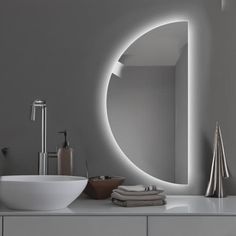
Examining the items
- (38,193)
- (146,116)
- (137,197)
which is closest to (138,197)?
(137,197)

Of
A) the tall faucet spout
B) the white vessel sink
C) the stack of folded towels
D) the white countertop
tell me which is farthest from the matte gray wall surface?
the white vessel sink

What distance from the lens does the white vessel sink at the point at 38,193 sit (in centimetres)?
192

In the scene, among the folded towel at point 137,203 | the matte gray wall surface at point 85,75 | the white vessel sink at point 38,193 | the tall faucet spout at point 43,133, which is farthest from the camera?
the matte gray wall surface at point 85,75

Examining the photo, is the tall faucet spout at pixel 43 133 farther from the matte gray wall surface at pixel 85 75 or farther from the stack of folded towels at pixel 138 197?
the stack of folded towels at pixel 138 197

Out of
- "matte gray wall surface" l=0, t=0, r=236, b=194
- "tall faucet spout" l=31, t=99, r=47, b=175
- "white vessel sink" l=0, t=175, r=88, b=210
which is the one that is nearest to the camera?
"white vessel sink" l=0, t=175, r=88, b=210

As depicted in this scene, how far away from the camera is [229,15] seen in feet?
8.39

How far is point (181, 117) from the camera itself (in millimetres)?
2533

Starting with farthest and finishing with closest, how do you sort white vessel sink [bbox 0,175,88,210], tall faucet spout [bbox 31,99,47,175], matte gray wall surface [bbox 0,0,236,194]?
matte gray wall surface [bbox 0,0,236,194] < tall faucet spout [bbox 31,99,47,175] < white vessel sink [bbox 0,175,88,210]

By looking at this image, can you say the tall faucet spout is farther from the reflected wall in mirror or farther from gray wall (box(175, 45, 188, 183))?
gray wall (box(175, 45, 188, 183))

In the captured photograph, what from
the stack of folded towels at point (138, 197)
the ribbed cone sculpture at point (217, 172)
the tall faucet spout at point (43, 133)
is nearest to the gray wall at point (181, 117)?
the ribbed cone sculpture at point (217, 172)

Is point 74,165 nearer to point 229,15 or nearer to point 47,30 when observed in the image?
point 47,30

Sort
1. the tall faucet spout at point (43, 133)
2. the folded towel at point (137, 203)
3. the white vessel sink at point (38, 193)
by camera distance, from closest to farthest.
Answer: the white vessel sink at point (38, 193), the folded towel at point (137, 203), the tall faucet spout at point (43, 133)

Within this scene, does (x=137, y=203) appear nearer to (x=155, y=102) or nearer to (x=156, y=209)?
(x=156, y=209)

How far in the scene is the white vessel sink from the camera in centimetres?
192
